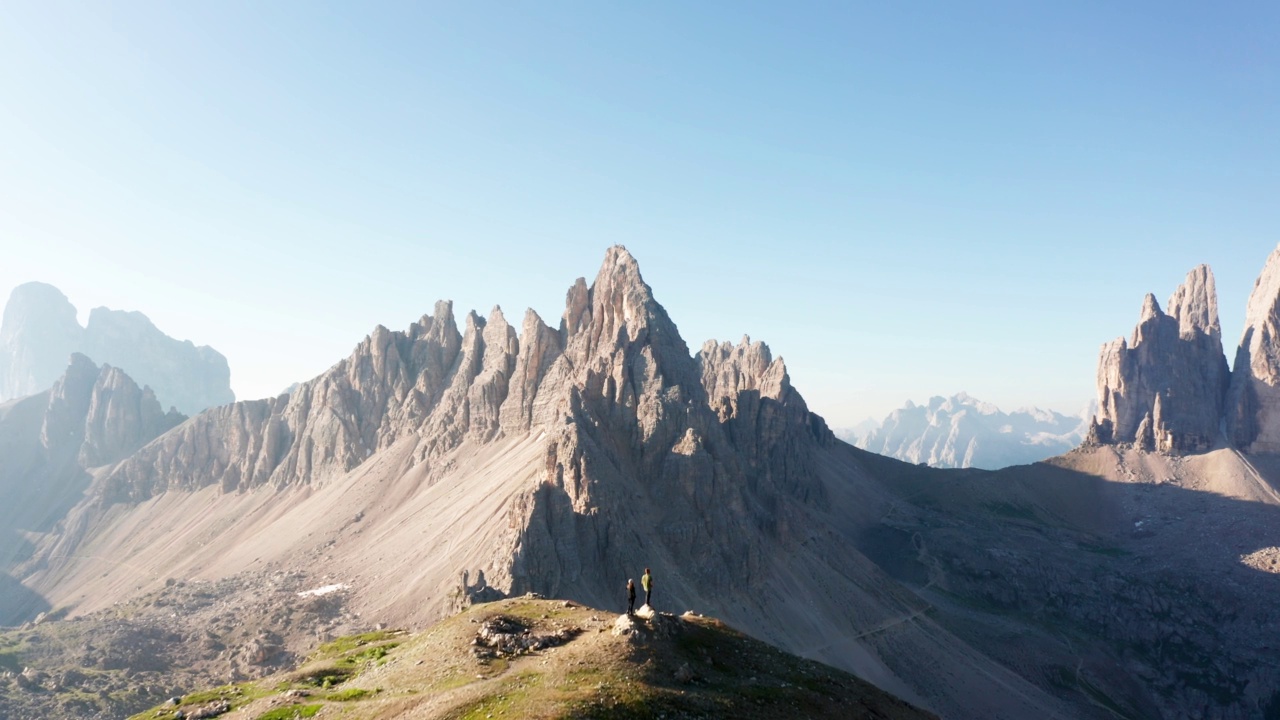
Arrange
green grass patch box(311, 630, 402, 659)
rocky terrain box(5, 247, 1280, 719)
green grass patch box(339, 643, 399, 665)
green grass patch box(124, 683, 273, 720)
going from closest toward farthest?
green grass patch box(124, 683, 273, 720), green grass patch box(339, 643, 399, 665), green grass patch box(311, 630, 402, 659), rocky terrain box(5, 247, 1280, 719)

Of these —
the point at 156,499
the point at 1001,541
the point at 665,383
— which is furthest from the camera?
the point at 156,499

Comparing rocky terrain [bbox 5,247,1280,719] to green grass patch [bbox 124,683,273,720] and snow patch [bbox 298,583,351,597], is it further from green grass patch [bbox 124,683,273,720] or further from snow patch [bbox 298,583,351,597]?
green grass patch [bbox 124,683,273,720]

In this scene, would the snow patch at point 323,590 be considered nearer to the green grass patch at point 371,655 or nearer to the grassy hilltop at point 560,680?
the green grass patch at point 371,655

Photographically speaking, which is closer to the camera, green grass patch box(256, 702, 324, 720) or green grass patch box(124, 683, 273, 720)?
green grass patch box(256, 702, 324, 720)

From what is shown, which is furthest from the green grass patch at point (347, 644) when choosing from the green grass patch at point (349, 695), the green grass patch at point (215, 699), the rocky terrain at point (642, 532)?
the rocky terrain at point (642, 532)

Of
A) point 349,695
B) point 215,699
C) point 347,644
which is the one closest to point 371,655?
point 215,699

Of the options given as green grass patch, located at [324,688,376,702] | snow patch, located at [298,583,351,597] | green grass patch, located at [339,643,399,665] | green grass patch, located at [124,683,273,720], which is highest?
green grass patch, located at [324,688,376,702]

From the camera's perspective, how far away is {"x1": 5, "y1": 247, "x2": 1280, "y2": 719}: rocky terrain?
101375 mm

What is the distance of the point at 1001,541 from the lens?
556 feet

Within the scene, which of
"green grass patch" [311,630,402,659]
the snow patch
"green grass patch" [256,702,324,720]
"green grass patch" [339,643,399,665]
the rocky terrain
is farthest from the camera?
the snow patch

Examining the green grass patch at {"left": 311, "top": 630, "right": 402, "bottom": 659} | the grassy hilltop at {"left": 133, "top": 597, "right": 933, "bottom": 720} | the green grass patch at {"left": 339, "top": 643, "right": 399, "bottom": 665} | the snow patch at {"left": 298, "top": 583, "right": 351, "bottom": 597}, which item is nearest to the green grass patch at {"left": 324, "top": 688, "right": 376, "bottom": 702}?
the grassy hilltop at {"left": 133, "top": 597, "right": 933, "bottom": 720}

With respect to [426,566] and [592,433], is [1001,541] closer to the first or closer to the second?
[592,433]

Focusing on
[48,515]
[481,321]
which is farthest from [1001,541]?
[48,515]

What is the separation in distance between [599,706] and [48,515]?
22797 cm
